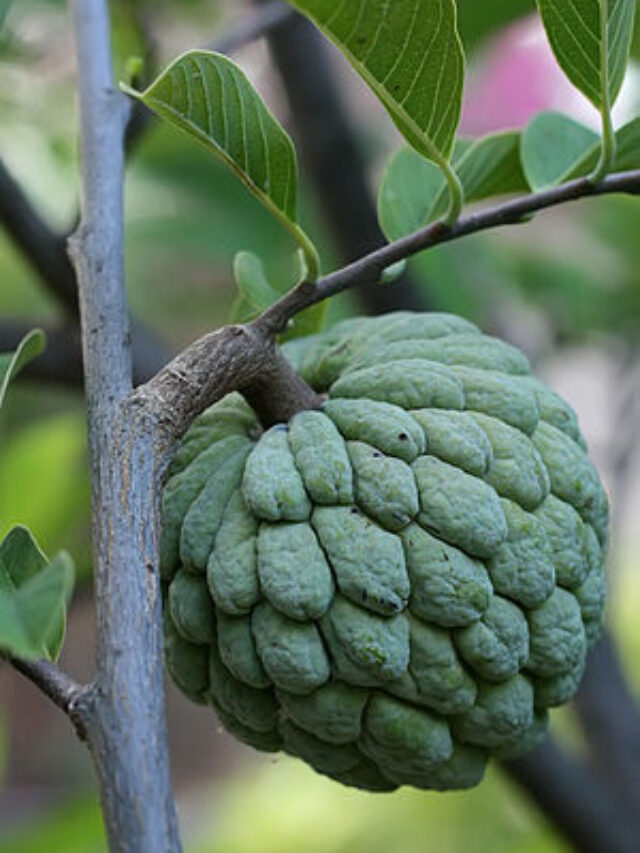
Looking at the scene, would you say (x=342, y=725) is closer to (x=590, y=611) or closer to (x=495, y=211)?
(x=590, y=611)

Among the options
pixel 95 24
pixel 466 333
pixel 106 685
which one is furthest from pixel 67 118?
pixel 106 685

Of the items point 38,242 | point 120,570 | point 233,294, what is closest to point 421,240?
point 120,570

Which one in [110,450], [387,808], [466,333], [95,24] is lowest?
[387,808]

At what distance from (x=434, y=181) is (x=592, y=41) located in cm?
26

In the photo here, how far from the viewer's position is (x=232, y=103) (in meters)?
1.01

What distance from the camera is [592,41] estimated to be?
3.48 feet

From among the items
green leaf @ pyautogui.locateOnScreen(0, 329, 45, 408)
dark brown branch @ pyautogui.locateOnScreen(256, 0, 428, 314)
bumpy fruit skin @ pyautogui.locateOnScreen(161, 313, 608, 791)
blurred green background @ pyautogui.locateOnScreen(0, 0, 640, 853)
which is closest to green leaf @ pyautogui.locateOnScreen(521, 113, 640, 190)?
bumpy fruit skin @ pyautogui.locateOnScreen(161, 313, 608, 791)

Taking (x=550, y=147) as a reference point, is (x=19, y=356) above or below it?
below

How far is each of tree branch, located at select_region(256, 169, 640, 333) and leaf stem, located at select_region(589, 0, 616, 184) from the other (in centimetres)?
1

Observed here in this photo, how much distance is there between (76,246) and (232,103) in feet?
0.77

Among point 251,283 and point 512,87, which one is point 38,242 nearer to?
point 251,283

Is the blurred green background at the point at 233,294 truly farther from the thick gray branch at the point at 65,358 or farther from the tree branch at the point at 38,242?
the tree branch at the point at 38,242

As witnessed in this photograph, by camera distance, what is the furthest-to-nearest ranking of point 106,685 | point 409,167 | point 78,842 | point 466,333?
point 78,842, point 409,167, point 466,333, point 106,685

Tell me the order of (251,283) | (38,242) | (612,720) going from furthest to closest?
1. (612,720)
2. (38,242)
3. (251,283)
